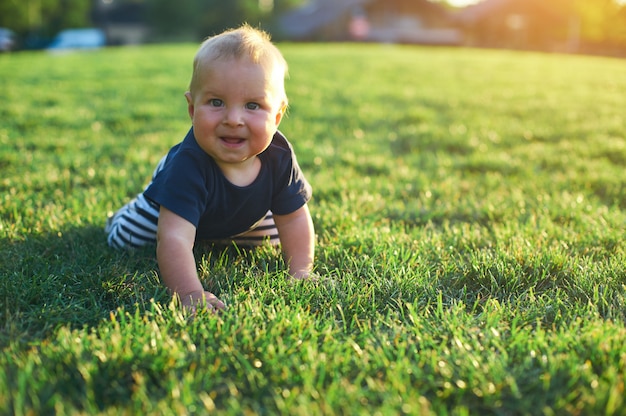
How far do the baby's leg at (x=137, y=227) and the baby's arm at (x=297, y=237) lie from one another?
59 cm

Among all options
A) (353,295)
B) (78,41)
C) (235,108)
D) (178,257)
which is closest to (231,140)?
(235,108)

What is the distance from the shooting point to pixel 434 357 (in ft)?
6.03

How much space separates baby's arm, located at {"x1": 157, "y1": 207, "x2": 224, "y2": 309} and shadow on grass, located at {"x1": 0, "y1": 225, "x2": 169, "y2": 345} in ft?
0.23

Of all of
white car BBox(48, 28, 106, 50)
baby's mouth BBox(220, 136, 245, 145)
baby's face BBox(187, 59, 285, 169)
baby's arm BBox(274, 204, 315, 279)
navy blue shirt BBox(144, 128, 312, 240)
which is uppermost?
white car BBox(48, 28, 106, 50)

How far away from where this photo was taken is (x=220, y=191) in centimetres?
256

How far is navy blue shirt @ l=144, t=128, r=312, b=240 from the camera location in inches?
95.3

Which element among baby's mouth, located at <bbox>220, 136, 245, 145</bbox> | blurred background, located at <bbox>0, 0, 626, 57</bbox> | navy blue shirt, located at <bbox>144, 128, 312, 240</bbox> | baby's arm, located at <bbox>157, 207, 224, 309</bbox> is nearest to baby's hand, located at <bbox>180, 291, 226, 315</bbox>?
baby's arm, located at <bbox>157, 207, 224, 309</bbox>

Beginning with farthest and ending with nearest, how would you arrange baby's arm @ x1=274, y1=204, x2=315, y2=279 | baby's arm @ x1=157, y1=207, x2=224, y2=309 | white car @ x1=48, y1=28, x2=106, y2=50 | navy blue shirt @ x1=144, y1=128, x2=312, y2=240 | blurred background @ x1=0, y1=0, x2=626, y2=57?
blurred background @ x1=0, y1=0, x2=626, y2=57 → white car @ x1=48, y1=28, x2=106, y2=50 → baby's arm @ x1=274, y1=204, x2=315, y2=279 → navy blue shirt @ x1=144, y1=128, x2=312, y2=240 → baby's arm @ x1=157, y1=207, x2=224, y2=309

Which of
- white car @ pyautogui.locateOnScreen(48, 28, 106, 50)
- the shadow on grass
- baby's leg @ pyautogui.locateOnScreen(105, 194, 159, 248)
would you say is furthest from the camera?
white car @ pyautogui.locateOnScreen(48, 28, 106, 50)

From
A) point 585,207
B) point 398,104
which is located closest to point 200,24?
point 398,104

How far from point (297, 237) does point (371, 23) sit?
156 feet

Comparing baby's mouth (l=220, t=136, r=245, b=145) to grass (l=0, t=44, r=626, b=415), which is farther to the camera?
baby's mouth (l=220, t=136, r=245, b=145)

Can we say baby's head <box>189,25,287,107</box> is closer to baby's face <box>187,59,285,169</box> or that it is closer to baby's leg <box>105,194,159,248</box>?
baby's face <box>187,59,285,169</box>

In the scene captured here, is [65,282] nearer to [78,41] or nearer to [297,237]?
[297,237]
